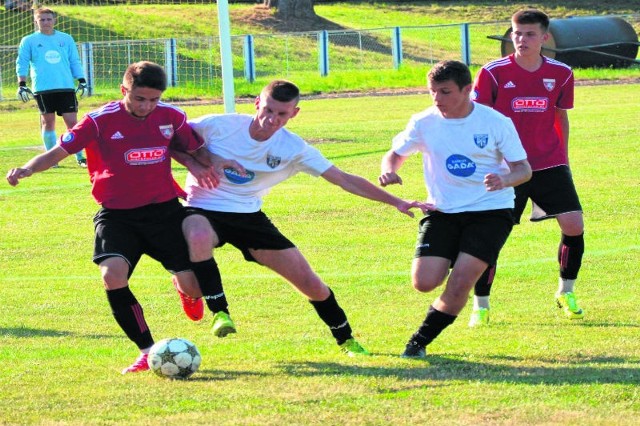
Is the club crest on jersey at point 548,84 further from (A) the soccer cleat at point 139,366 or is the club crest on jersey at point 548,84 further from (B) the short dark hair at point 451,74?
(A) the soccer cleat at point 139,366

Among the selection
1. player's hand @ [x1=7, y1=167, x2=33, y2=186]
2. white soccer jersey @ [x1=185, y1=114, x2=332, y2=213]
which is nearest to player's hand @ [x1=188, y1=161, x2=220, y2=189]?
white soccer jersey @ [x1=185, y1=114, x2=332, y2=213]

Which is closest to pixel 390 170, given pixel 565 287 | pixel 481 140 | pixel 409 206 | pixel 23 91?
pixel 409 206

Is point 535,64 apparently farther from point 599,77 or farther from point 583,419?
point 599,77

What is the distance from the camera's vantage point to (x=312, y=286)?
7.32 m

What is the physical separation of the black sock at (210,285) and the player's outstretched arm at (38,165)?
1.03m

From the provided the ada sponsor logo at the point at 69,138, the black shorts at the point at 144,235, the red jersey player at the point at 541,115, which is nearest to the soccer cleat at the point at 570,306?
the red jersey player at the point at 541,115

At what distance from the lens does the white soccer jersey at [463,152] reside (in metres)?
→ 7.24

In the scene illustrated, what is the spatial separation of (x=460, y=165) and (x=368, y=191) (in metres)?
0.58

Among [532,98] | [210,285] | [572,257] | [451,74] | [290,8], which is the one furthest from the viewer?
[290,8]

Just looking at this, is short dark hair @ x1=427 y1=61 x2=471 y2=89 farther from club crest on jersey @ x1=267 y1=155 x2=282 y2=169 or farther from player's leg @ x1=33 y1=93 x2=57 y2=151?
player's leg @ x1=33 y1=93 x2=57 y2=151

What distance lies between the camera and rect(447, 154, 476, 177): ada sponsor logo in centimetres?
724

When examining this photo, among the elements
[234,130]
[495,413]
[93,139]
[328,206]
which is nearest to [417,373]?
[495,413]

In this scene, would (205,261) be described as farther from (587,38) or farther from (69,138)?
(587,38)

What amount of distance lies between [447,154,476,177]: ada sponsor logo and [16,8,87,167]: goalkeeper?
1135 cm
